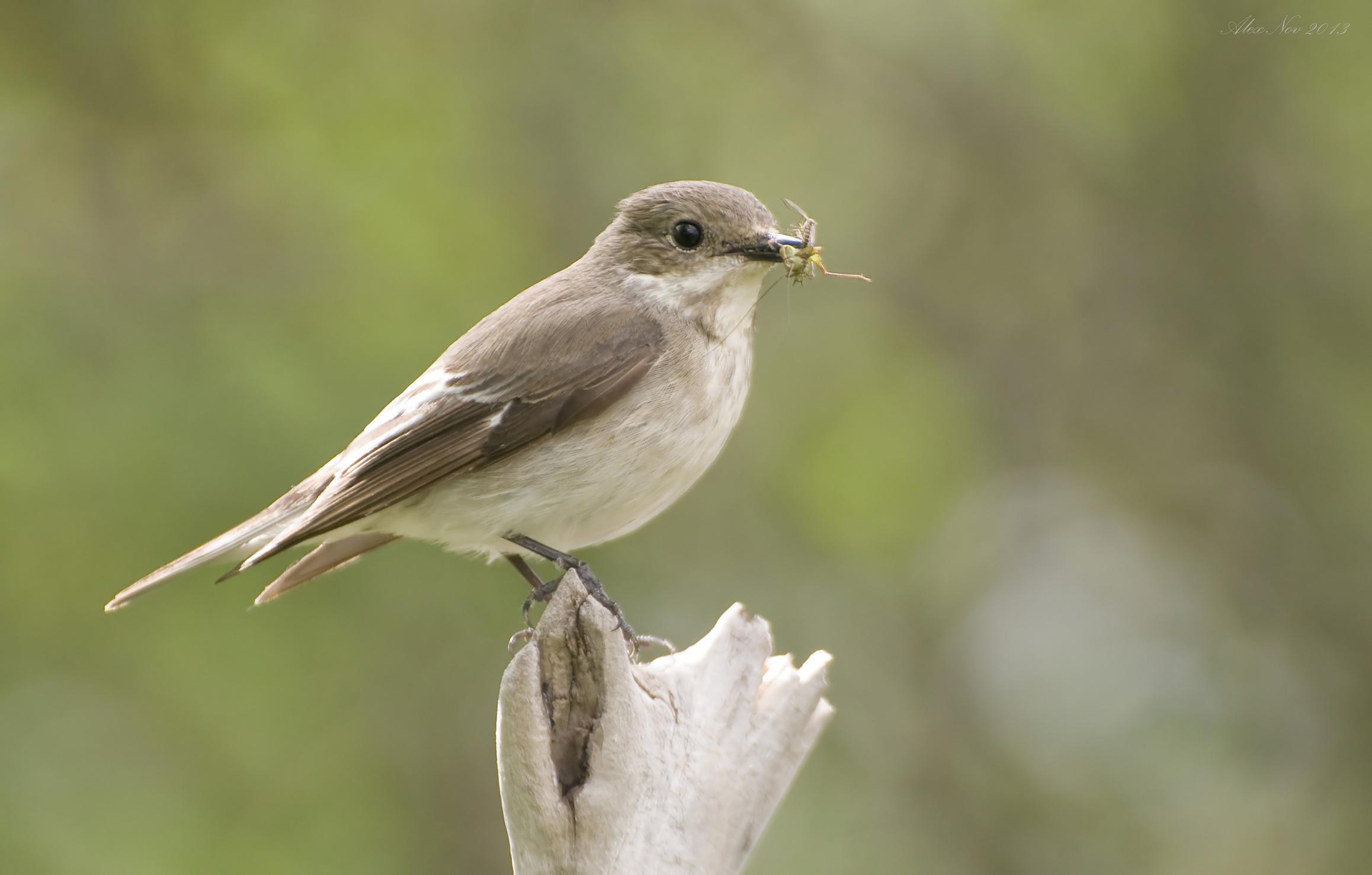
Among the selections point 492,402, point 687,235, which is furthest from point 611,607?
point 687,235

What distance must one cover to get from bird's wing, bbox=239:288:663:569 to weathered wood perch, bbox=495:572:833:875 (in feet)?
2.64

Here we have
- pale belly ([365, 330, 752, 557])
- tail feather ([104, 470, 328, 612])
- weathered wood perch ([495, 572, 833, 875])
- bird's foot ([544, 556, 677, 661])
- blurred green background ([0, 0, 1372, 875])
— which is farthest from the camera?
blurred green background ([0, 0, 1372, 875])

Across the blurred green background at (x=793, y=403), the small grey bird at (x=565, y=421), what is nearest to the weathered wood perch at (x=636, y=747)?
the small grey bird at (x=565, y=421)

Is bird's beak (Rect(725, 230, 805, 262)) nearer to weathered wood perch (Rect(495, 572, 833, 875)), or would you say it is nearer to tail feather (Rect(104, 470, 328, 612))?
weathered wood perch (Rect(495, 572, 833, 875))

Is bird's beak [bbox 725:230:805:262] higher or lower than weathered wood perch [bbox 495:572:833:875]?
higher

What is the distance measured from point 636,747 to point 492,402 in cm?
127

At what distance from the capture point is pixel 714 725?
3.39m

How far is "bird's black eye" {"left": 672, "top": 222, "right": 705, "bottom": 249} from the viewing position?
4.45m

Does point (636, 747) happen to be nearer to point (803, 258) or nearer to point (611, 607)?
point (611, 607)

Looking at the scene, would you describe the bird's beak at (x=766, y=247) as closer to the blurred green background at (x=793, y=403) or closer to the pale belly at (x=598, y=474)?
the pale belly at (x=598, y=474)

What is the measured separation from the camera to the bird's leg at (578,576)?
3.65 m

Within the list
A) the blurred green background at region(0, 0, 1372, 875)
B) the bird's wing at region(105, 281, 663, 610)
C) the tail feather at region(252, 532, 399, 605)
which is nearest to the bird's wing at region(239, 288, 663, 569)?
the bird's wing at region(105, 281, 663, 610)

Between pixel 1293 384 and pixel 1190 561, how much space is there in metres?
1.16

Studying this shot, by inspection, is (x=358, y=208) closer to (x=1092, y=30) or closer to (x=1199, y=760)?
(x=1092, y=30)
